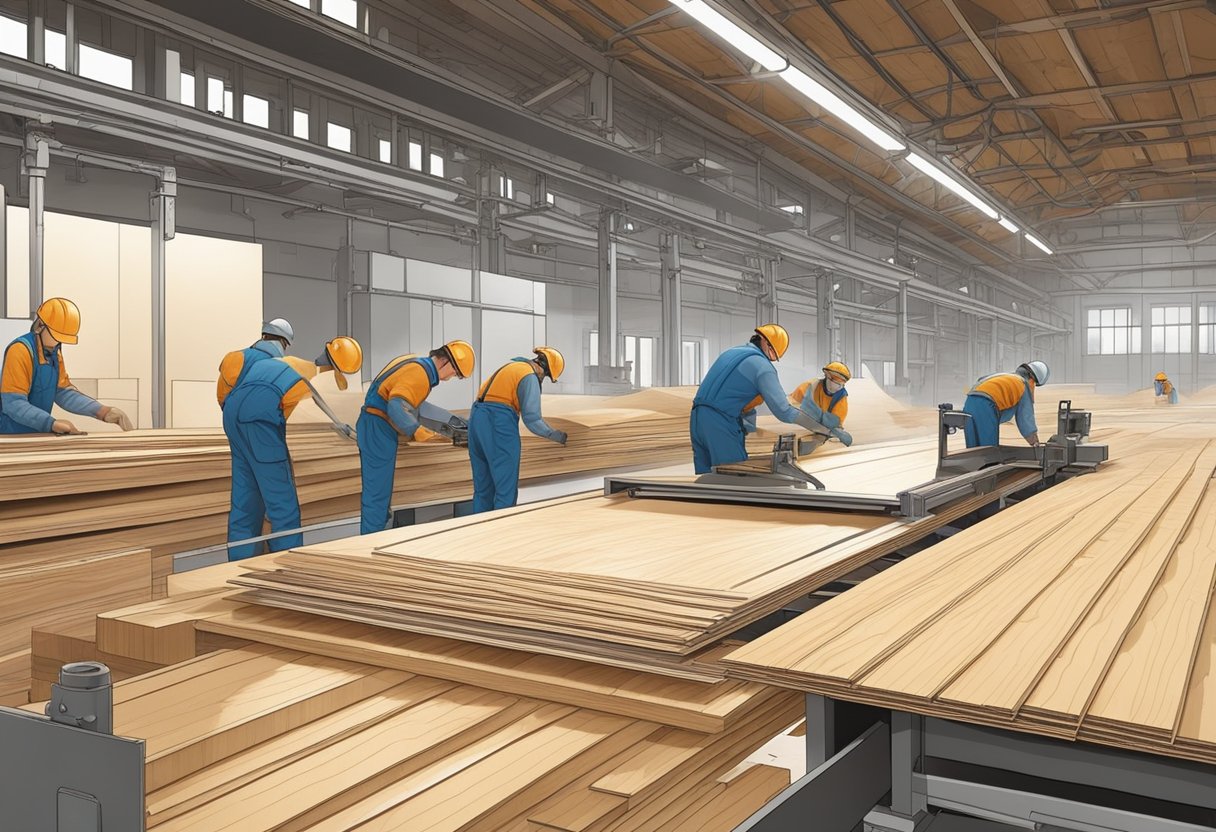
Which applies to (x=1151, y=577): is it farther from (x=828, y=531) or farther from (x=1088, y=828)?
(x=1088, y=828)

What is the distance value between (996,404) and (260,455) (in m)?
5.02

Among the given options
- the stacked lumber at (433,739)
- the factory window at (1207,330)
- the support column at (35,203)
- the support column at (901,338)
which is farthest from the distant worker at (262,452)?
the factory window at (1207,330)

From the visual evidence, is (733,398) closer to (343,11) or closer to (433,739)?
(343,11)

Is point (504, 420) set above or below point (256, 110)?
below

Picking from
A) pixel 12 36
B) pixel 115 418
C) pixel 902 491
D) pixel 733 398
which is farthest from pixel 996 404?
pixel 12 36

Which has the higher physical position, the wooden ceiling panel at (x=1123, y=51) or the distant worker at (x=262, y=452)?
the wooden ceiling panel at (x=1123, y=51)

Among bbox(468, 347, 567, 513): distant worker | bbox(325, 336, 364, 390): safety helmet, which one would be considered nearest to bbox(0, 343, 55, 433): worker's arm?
bbox(325, 336, 364, 390): safety helmet

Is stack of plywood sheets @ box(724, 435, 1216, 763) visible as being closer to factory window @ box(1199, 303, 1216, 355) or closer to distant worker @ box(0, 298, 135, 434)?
distant worker @ box(0, 298, 135, 434)

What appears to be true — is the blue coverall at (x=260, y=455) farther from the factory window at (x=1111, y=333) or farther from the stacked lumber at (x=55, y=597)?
the factory window at (x=1111, y=333)

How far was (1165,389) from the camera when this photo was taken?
1527 cm

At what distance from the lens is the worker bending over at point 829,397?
→ 25.2ft

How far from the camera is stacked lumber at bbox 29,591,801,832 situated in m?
1.60

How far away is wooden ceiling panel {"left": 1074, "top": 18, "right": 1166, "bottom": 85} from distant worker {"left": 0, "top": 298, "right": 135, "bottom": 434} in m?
8.99

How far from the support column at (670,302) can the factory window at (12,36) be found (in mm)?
6829
